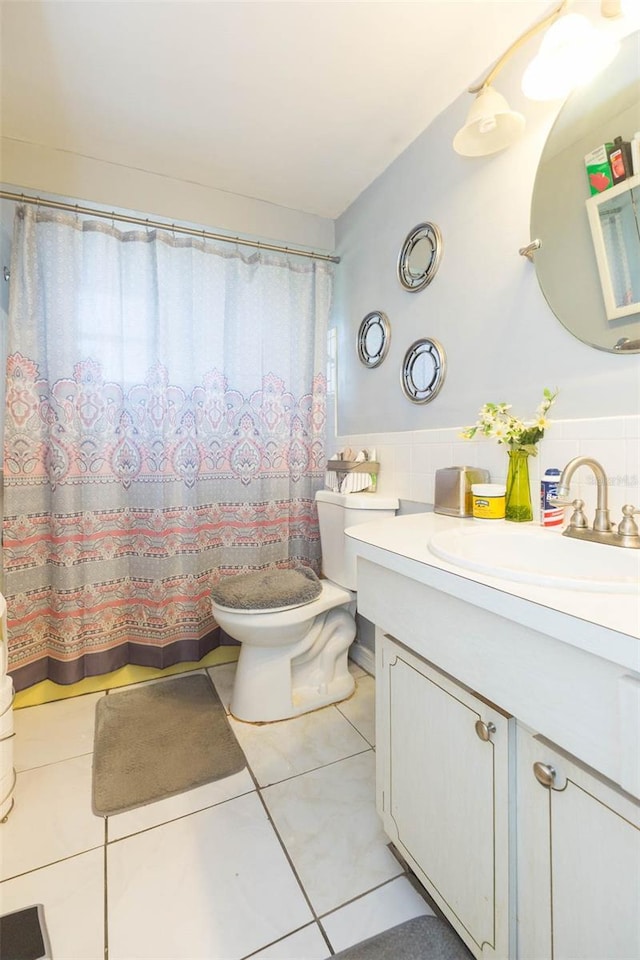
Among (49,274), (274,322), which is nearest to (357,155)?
(274,322)

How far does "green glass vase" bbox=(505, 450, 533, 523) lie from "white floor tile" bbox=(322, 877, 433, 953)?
0.90 metres

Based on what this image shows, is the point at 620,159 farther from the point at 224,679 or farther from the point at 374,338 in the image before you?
the point at 224,679

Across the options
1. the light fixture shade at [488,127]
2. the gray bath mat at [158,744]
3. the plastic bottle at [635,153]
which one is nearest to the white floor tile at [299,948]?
the gray bath mat at [158,744]

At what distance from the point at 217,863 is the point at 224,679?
2.73 feet

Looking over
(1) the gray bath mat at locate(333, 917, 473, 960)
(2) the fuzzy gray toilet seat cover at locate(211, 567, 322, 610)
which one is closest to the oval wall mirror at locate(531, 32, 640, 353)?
(2) the fuzzy gray toilet seat cover at locate(211, 567, 322, 610)

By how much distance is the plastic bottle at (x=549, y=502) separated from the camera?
990 millimetres

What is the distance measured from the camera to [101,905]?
92 cm

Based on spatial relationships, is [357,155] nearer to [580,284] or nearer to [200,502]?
[580,284]

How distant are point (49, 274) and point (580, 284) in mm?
1781

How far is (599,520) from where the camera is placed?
0.84 metres

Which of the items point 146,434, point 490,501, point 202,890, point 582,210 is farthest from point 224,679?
point 582,210

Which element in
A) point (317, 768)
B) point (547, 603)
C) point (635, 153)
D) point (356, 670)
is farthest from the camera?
point (356, 670)

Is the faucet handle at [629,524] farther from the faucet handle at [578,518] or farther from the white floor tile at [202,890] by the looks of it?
the white floor tile at [202,890]

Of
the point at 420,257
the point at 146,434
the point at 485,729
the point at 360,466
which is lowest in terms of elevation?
the point at 485,729
